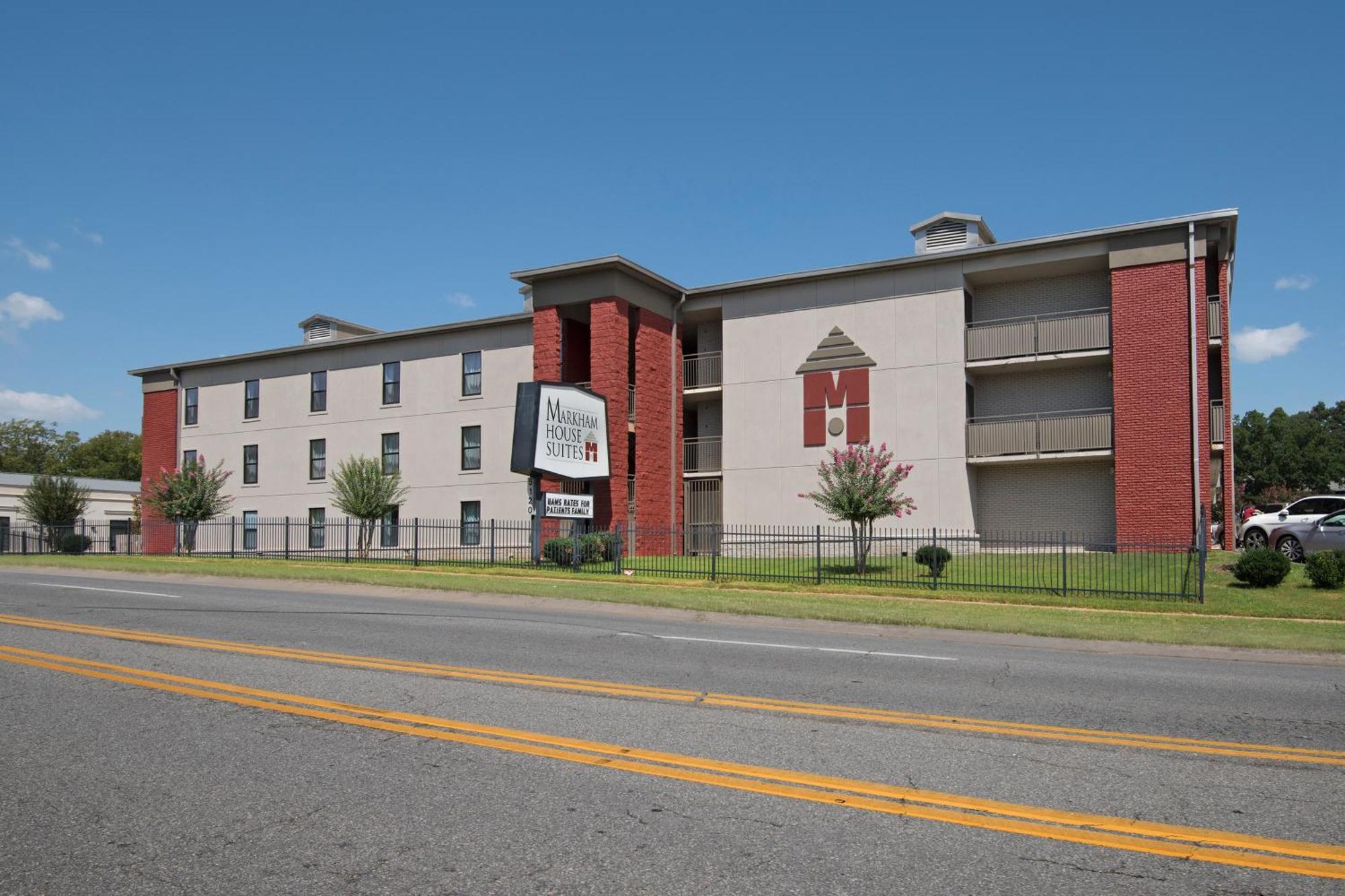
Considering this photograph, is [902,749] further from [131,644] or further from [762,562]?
[762,562]

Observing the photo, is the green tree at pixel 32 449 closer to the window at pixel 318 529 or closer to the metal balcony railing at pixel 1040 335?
the window at pixel 318 529

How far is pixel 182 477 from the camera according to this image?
38.6 meters

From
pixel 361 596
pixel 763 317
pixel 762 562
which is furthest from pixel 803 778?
pixel 763 317

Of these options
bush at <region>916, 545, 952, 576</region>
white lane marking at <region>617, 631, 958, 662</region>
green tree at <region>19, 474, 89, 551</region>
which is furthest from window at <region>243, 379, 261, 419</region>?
white lane marking at <region>617, 631, 958, 662</region>

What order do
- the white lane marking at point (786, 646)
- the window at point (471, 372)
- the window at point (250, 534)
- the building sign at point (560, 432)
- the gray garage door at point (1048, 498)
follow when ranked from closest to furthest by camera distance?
1. the white lane marking at point (786, 646)
2. the building sign at point (560, 432)
3. the gray garage door at point (1048, 498)
4. the window at point (471, 372)
5. the window at point (250, 534)

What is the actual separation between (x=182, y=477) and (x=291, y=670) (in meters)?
32.4

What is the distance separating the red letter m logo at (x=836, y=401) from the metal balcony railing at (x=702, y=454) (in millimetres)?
3824

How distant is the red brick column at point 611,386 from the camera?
106ft

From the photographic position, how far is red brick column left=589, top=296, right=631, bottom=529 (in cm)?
3241

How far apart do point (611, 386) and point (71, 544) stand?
25211mm

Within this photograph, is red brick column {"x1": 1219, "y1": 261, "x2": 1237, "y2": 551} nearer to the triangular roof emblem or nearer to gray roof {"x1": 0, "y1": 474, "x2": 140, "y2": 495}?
the triangular roof emblem

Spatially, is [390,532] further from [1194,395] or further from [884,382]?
[1194,395]

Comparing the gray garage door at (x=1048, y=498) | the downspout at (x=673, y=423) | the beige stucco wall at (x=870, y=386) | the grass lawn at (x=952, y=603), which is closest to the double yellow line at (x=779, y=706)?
the grass lawn at (x=952, y=603)

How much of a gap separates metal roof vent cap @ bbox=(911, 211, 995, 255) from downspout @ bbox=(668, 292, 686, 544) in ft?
27.5
